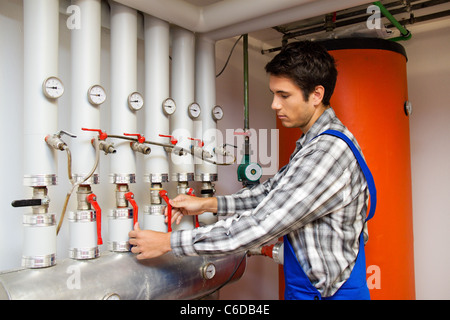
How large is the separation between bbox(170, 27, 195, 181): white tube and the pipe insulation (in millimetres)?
336

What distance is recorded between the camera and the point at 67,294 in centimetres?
96

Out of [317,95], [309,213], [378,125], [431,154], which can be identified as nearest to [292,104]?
[317,95]

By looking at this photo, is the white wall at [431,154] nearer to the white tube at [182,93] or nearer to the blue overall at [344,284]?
the blue overall at [344,284]

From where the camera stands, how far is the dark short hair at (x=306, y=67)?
1.11 meters

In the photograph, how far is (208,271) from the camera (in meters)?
1.34

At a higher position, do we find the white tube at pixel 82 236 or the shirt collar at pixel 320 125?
the shirt collar at pixel 320 125

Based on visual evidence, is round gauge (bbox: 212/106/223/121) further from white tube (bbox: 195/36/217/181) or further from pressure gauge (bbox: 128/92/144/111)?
pressure gauge (bbox: 128/92/144/111)

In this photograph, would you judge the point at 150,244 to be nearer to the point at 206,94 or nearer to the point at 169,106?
the point at 169,106

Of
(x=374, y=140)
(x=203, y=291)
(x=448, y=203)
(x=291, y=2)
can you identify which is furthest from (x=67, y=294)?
(x=448, y=203)

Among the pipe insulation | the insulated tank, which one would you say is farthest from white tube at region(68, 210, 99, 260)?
the insulated tank

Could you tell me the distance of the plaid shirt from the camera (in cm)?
94

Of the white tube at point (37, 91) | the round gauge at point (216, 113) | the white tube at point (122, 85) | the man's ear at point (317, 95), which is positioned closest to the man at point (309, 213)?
the man's ear at point (317, 95)

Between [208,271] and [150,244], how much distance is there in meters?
0.36

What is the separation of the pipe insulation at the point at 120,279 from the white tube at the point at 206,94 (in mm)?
385
